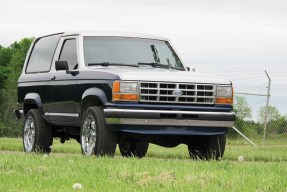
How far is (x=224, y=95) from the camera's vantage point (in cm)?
1237

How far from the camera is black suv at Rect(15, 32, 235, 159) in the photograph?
11656 mm

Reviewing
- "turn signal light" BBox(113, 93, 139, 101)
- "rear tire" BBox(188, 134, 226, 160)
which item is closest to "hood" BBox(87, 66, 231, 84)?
"turn signal light" BBox(113, 93, 139, 101)

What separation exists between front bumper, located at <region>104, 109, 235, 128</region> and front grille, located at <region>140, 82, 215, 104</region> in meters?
0.22

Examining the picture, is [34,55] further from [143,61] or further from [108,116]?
[108,116]

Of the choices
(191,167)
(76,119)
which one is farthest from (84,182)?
(76,119)

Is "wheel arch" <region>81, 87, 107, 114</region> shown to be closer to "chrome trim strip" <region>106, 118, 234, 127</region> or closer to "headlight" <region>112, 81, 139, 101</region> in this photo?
"headlight" <region>112, 81, 139, 101</region>

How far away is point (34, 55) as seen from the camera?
A: 50.0ft

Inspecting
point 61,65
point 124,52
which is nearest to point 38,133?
point 61,65

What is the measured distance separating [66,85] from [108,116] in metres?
1.78

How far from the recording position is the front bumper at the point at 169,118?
37.8ft

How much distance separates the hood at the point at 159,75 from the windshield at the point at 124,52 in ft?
1.11

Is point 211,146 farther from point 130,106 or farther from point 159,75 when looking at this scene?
point 130,106

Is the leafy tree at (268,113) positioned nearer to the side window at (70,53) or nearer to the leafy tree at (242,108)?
the leafy tree at (242,108)

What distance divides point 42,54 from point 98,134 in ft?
11.8
